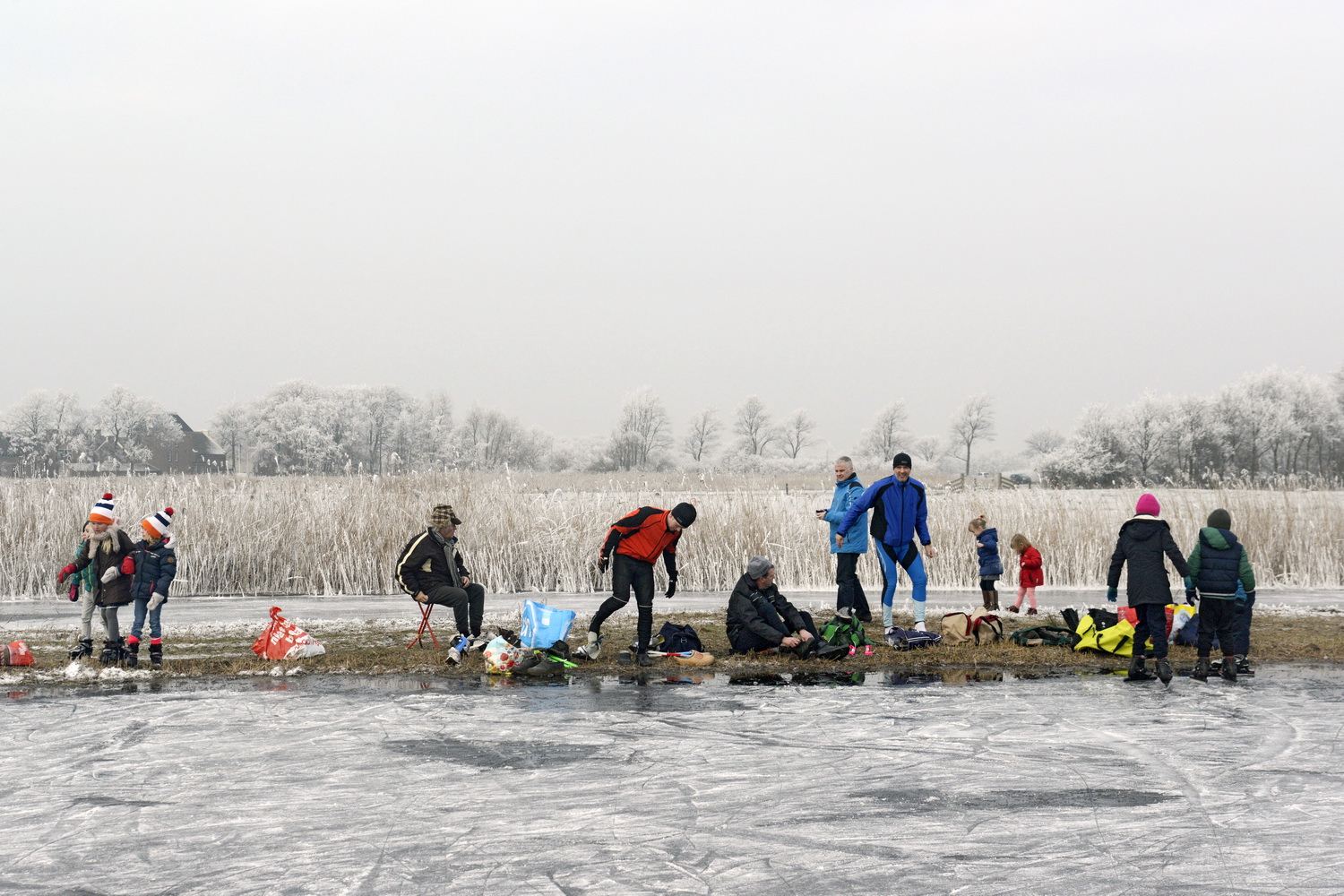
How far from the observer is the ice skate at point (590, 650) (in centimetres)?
1038

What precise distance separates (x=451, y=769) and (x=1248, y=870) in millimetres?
4132

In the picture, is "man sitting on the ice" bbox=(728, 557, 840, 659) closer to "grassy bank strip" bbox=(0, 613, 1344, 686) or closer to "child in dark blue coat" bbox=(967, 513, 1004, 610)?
"grassy bank strip" bbox=(0, 613, 1344, 686)

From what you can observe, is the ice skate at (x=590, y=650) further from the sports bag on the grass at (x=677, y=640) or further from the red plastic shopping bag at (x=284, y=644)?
the red plastic shopping bag at (x=284, y=644)

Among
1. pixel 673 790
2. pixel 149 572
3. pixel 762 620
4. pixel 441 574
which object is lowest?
pixel 673 790

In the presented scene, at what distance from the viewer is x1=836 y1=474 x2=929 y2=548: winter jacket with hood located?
37.9 feet

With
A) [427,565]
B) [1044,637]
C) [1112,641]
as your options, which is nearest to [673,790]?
[427,565]

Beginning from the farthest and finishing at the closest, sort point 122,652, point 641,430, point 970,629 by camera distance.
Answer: point 641,430 → point 970,629 → point 122,652

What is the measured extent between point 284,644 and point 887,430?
78.4 metres

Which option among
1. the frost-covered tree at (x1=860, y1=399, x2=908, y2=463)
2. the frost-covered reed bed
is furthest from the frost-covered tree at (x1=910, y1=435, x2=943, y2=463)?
the frost-covered reed bed

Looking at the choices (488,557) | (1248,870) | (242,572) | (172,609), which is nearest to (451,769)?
(1248,870)

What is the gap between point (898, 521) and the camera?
11531mm

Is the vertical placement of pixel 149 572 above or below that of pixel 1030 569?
above

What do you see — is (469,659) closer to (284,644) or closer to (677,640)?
(284,644)

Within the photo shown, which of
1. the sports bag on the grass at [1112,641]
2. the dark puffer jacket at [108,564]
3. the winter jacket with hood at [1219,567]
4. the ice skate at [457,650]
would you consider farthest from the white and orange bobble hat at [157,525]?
the winter jacket with hood at [1219,567]
